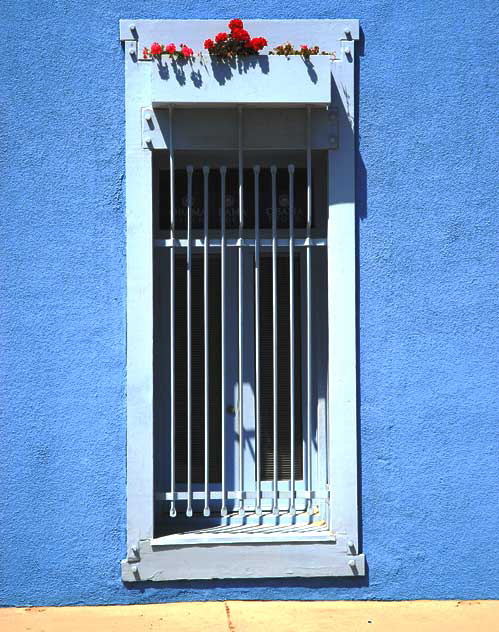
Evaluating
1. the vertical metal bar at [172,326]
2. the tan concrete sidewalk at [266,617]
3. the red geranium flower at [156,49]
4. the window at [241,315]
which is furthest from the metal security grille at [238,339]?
the red geranium flower at [156,49]

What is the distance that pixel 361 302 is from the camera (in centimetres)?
562

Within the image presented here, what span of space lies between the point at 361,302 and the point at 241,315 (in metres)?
0.74

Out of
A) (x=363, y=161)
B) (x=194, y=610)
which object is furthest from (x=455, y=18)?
(x=194, y=610)

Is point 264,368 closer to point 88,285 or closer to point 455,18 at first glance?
point 88,285

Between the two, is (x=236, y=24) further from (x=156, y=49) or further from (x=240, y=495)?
(x=240, y=495)

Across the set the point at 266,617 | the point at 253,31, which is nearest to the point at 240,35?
the point at 253,31

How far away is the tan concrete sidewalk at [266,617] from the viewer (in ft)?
17.0

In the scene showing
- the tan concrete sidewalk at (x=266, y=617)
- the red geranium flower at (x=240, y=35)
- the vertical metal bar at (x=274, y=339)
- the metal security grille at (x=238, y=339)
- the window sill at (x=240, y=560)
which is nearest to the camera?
the tan concrete sidewalk at (x=266, y=617)

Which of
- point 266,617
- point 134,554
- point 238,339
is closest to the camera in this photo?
point 266,617

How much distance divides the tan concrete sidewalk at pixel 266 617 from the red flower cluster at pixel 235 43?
3274mm

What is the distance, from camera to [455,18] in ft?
18.6

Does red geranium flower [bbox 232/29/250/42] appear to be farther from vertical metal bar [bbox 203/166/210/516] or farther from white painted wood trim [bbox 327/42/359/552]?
vertical metal bar [bbox 203/166/210/516]

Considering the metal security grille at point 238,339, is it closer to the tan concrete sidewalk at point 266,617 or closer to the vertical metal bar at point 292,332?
the vertical metal bar at point 292,332

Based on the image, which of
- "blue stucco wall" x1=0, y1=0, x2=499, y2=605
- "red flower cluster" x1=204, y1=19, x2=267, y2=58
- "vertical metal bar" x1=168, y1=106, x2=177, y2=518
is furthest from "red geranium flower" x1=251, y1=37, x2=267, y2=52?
"vertical metal bar" x1=168, y1=106, x2=177, y2=518
